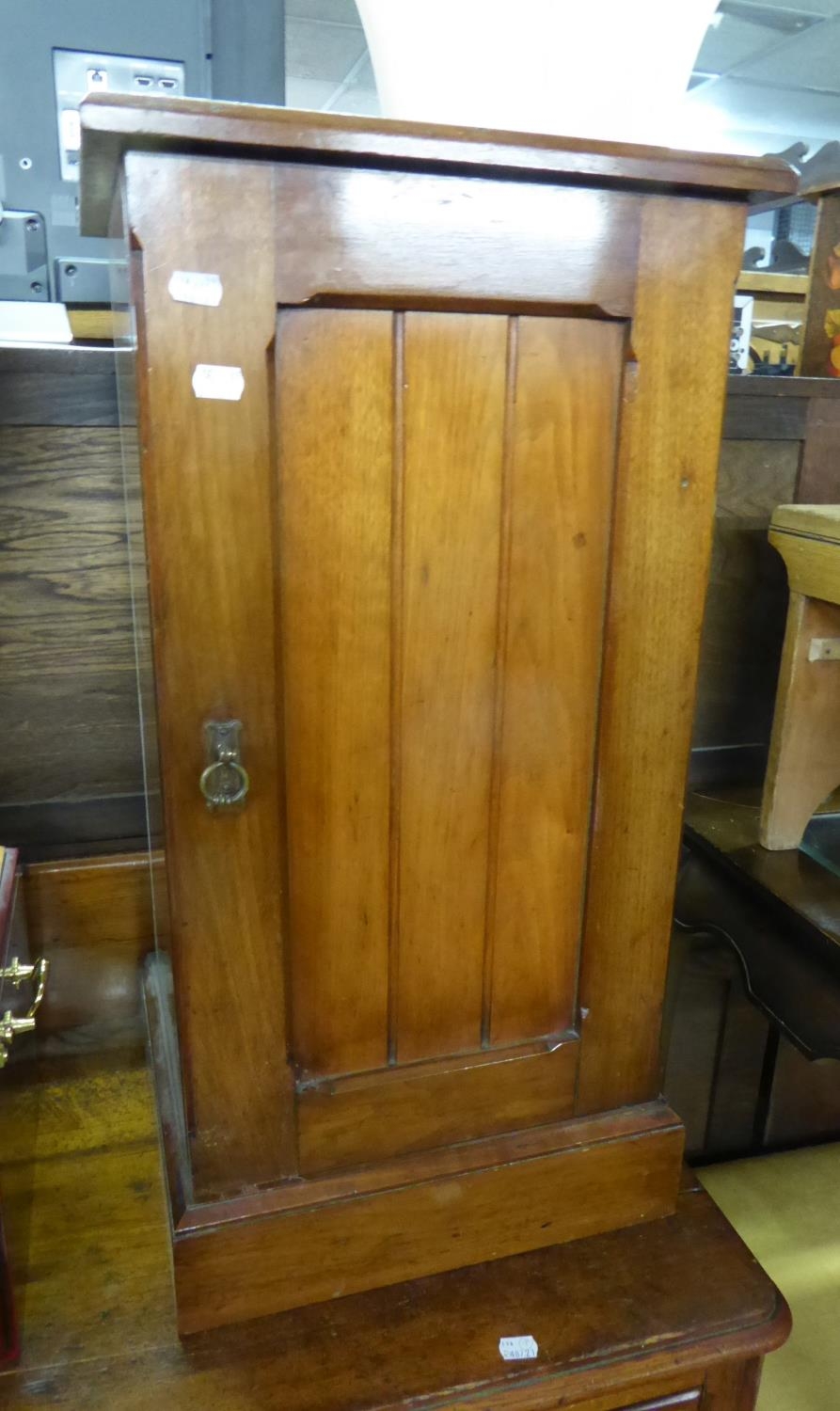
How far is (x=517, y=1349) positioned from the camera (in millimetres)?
762

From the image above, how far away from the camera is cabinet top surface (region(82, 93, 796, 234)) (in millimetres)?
563

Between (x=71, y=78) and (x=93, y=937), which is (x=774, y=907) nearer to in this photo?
(x=93, y=937)

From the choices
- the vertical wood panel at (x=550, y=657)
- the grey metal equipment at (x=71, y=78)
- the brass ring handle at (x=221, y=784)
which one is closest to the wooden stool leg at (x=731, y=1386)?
the vertical wood panel at (x=550, y=657)

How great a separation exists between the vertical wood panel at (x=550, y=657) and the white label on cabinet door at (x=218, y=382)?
19 centimetres

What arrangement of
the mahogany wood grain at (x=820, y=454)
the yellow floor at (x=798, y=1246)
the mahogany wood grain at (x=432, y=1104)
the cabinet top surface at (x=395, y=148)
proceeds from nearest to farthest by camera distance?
the cabinet top surface at (x=395, y=148) → the mahogany wood grain at (x=432, y=1104) → the yellow floor at (x=798, y=1246) → the mahogany wood grain at (x=820, y=454)

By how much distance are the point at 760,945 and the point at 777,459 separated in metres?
0.63

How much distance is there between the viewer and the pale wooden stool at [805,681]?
1146 mm

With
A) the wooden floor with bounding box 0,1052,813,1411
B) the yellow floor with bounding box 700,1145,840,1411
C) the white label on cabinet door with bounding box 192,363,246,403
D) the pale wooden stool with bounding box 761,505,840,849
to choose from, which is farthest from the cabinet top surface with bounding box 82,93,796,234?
the yellow floor with bounding box 700,1145,840,1411

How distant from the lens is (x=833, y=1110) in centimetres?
161

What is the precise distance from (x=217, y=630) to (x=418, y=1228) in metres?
0.50

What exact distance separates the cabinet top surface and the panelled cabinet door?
3.4 inches

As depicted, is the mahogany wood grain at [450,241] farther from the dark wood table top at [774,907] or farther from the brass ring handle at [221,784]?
the dark wood table top at [774,907]

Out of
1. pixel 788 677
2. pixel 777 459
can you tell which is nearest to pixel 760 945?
pixel 788 677

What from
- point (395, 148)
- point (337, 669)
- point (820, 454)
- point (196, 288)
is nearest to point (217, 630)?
point (337, 669)
